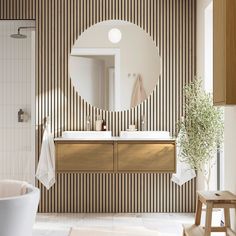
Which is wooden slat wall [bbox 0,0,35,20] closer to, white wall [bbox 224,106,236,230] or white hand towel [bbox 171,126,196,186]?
white hand towel [bbox 171,126,196,186]

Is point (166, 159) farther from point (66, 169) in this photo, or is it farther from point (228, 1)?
point (228, 1)

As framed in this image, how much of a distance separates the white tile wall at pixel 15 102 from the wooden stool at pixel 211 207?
2.36 metres

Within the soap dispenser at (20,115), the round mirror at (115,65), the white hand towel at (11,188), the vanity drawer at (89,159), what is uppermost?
the round mirror at (115,65)

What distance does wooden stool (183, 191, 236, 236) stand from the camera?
331 cm

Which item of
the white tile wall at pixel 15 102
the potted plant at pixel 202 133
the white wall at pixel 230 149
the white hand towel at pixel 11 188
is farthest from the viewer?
the white tile wall at pixel 15 102

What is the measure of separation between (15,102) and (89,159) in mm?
1295

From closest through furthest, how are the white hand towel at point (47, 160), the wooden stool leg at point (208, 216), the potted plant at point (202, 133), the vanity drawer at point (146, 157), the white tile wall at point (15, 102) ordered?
the wooden stool leg at point (208, 216), the potted plant at point (202, 133), the vanity drawer at point (146, 157), the white hand towel at point (47, 160), the white tile wall at point (15, 102)

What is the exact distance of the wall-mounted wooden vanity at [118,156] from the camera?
15.7 ft

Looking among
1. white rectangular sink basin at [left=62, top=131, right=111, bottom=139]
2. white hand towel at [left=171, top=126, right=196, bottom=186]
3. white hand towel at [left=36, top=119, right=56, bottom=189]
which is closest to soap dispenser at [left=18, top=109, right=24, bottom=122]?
white hand towel at [left=36, top=119, right=56, bottom=189]

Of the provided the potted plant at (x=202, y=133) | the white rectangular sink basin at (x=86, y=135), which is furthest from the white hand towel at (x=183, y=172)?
the white rectangular sink basin at (x=86, y=135)

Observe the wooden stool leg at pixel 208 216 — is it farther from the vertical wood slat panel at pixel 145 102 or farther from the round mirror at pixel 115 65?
the round mirror at pixel 115 65

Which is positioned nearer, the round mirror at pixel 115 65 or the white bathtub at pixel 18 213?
the white bathtub at pixel 18 213

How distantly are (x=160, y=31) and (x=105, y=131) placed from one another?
1311mm

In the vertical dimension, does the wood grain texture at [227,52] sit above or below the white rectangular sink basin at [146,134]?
above
